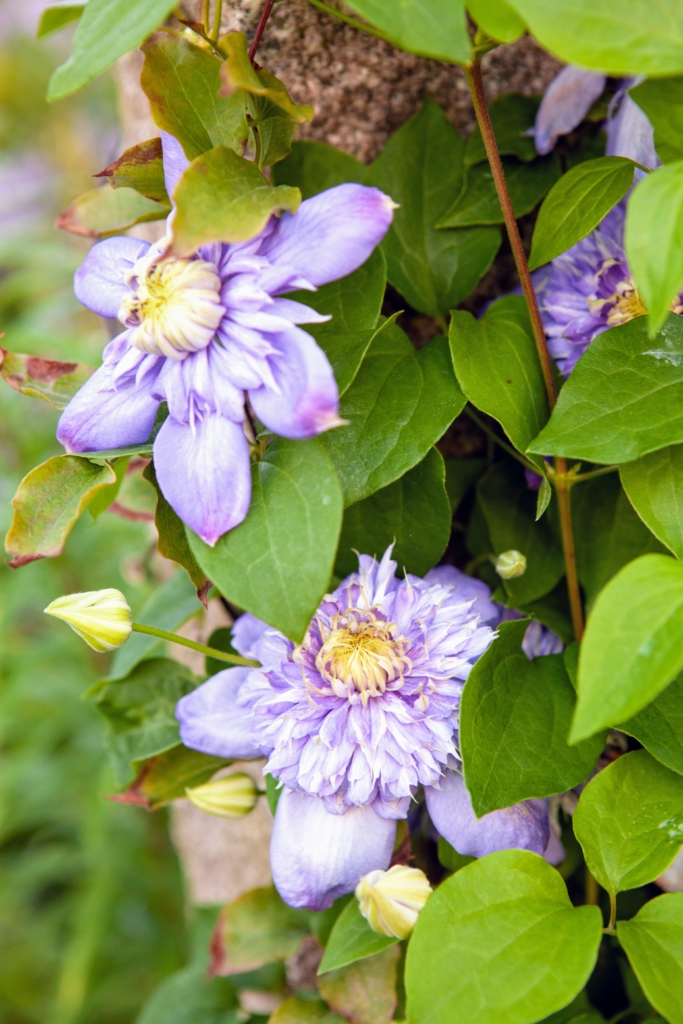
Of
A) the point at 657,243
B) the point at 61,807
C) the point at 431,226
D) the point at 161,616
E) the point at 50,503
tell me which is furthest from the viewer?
the point at 61,807

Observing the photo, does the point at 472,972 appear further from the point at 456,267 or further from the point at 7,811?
the point at 7,811

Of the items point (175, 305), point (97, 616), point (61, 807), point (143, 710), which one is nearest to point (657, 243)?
point (175, 305)

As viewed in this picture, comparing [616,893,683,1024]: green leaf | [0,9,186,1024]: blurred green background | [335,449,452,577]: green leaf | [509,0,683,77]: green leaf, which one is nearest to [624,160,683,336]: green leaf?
[509,0,683,77]: green leaf

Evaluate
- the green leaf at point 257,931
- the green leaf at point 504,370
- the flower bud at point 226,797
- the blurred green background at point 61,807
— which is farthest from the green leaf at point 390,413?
the blurred green background at point 61,807

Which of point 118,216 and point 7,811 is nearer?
point 118,216

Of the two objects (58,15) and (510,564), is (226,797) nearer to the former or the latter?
(510,564)

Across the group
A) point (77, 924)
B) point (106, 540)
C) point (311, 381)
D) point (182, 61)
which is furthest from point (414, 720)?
point (77, 924)

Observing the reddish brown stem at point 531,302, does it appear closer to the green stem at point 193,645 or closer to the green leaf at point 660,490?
the green leaf at point 660,490
